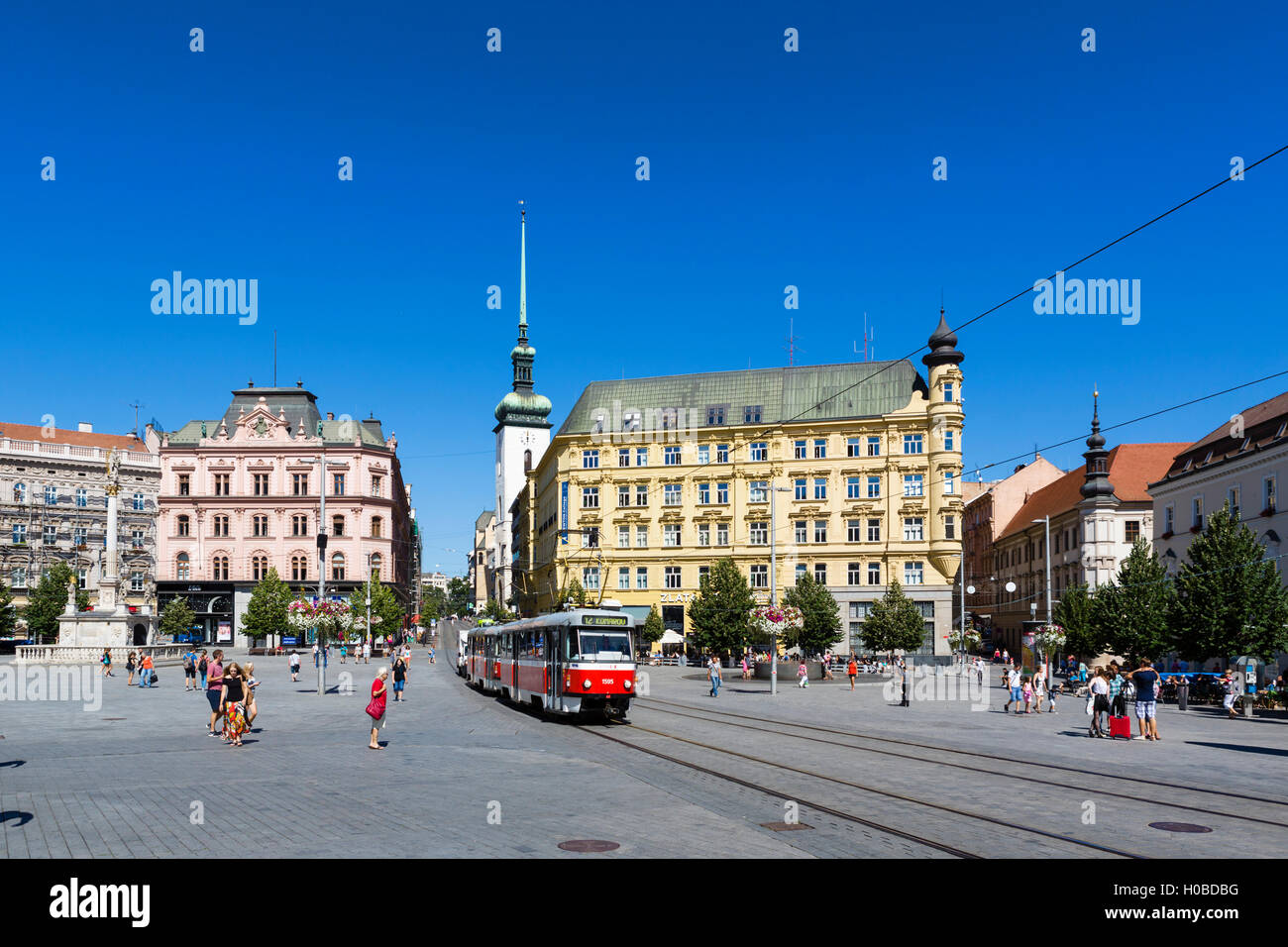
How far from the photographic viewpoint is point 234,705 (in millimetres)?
21375

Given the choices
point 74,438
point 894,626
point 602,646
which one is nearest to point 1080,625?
point 894,626

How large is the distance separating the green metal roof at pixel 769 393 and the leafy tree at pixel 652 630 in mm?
14038

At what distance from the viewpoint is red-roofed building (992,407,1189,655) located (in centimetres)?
7562

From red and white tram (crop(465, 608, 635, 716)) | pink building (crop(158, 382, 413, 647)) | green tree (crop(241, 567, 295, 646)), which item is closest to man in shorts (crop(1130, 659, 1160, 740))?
red and white tram (crop(465, 608, 635, 716))

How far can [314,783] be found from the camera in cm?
1545

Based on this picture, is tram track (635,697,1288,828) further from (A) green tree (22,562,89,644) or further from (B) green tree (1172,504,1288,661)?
(A) green tree (22,562,89,644)

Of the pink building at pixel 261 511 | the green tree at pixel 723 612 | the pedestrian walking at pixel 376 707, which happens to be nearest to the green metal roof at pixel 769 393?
the green tree at pixel 723 612

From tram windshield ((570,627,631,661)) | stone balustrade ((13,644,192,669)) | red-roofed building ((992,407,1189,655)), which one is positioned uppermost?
red-roofed building ((992,407,1189,655))

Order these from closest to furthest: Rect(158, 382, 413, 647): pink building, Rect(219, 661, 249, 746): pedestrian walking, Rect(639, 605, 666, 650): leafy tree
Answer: Rect(219, 661, 249, 746): pedestrian walking → Rect(639, 605, 666, 650): leafy tree → Rect(158, 382, 413, 647): pink building

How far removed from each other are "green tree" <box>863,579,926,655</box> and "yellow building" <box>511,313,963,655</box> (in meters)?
3.68

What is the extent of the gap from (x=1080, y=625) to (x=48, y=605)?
75114 mm
